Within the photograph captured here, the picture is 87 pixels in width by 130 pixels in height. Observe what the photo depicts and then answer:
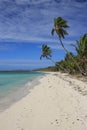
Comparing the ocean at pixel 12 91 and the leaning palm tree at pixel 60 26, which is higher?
the leaning palm tree at pixel 60 26

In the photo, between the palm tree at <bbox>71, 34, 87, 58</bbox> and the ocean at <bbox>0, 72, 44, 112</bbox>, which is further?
the palm tree at <bbox>71, 34, 87, 58</bbox>

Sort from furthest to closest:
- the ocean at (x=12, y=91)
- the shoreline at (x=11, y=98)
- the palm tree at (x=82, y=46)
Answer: the palm tree at (x=82, y=46) < the ocean at (x=12, y=91) < the shoreline at (x=11, y=98)

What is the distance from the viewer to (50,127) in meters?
6.86

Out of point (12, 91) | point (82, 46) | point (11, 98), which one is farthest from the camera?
point (82, 46)

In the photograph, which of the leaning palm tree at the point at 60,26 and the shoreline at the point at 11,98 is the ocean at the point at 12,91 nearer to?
the shoreline at the point at 11,98

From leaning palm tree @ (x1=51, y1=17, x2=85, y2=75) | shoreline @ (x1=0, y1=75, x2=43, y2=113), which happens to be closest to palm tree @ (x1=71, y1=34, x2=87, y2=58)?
leaning palm tree @ (x1=51, y1=17, x2=85, y2=75)

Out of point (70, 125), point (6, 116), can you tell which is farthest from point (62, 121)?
point (6, 116)

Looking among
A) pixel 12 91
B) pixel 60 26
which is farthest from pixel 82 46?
pixel 12 91

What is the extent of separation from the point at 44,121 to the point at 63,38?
108 feet

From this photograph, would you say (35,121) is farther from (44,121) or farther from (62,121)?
(62,121)

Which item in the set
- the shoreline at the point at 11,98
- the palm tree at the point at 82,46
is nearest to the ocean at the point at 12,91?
the shoreline at the point at 11,98

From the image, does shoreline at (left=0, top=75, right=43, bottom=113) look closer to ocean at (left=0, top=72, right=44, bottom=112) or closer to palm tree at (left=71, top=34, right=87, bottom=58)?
ocean at (left=0, top=72, right=44, bottom=112)

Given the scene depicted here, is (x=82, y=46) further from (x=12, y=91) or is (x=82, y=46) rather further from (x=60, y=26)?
(x=12, y=91)

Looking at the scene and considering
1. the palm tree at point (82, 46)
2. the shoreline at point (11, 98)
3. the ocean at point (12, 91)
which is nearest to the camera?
the shoreline at point (11, 98)
